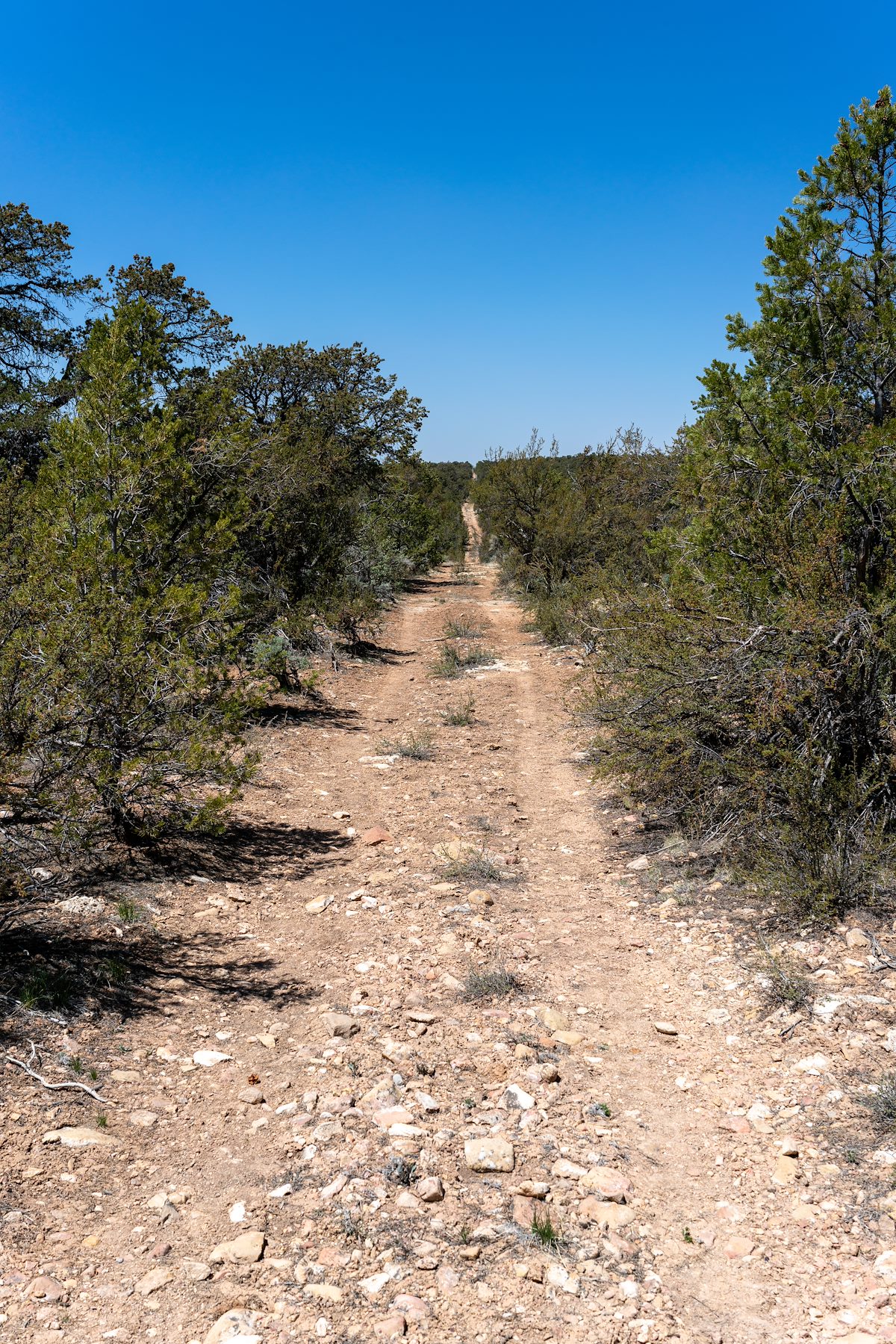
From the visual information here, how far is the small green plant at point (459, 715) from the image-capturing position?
12.1m

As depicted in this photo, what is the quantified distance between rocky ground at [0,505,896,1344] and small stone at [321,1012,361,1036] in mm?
19

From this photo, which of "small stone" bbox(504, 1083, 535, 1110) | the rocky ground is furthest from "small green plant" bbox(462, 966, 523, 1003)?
"small stone" bbox(504, 1083, 535, 1110)

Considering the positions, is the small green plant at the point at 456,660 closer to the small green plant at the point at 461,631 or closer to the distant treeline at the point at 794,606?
the small green plant at the point at 461,631

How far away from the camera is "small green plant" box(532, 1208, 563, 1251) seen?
123 inches

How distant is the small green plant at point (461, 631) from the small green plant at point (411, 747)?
8.94 metres

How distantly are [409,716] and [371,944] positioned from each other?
7.23 m

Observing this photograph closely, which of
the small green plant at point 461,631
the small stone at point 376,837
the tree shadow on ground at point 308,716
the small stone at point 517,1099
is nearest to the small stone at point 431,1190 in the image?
the small stone at point 517,1099

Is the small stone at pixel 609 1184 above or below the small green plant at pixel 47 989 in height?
below

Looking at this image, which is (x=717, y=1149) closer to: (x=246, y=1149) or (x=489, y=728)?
(x=246, y=1149)

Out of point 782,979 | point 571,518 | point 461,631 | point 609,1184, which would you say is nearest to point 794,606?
point 782,979

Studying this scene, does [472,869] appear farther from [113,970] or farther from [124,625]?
[124,625]

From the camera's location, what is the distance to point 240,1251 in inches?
120

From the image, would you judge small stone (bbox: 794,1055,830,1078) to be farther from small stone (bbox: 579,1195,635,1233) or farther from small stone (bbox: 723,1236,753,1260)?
small stone (bbox: 579,1195,635,1233)

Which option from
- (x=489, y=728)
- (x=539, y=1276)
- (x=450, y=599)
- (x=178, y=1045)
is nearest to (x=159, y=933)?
(x=178, y=1045)
